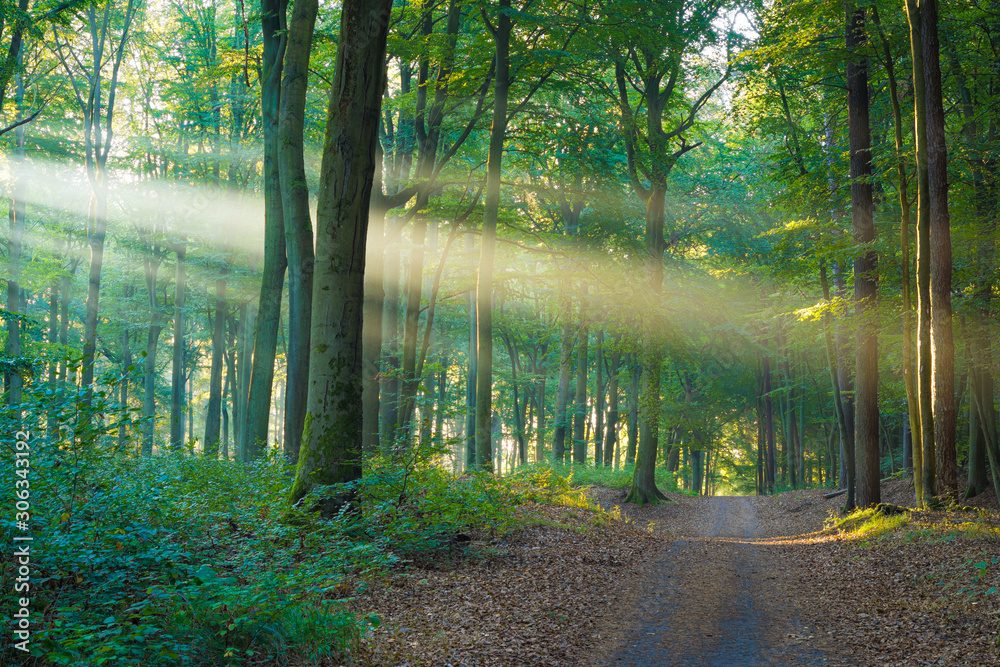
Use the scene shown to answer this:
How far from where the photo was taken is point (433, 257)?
62.8ft

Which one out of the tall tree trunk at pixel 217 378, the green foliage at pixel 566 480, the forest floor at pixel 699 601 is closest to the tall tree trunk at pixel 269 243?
the forest floor at pixel 699 601

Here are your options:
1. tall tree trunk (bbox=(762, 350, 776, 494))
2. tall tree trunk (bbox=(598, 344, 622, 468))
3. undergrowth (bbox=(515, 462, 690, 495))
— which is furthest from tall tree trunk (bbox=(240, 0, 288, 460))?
tall tree trunk (bbox=(762, 350, 776, 494))

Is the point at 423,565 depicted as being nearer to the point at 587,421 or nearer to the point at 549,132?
the point at 549,132

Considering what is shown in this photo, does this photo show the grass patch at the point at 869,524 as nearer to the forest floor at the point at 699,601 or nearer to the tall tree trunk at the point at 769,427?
the forest floor at the point at 699,601

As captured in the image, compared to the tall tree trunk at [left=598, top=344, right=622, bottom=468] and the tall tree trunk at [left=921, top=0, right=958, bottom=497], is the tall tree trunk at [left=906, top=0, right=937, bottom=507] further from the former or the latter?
the tall tree trunk at [left=598, top=344, right=622, bottom=468]

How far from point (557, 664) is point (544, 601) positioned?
5.09ft

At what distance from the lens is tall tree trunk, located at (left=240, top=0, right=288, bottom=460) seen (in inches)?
471

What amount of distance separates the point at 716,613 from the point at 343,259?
6151 mm

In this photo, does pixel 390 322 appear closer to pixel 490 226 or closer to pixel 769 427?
pixel 490 226

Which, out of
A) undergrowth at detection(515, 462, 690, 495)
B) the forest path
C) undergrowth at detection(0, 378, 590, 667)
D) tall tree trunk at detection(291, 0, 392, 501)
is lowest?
undergrowth at detection(515, 462, 690, 495)

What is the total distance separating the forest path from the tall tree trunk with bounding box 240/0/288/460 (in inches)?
311

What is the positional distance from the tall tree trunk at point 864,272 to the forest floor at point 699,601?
91.5 inches

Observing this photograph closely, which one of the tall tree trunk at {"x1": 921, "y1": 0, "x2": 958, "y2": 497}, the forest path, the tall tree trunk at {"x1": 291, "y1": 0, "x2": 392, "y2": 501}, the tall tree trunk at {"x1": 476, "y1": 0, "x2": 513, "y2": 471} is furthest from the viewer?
the tall tree trunk at {"x1": 476, "y1": 0, "x2": 513, "y2": 471}

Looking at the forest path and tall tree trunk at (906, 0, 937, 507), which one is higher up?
tall tree trunk at (906, 0, 937, 507)
